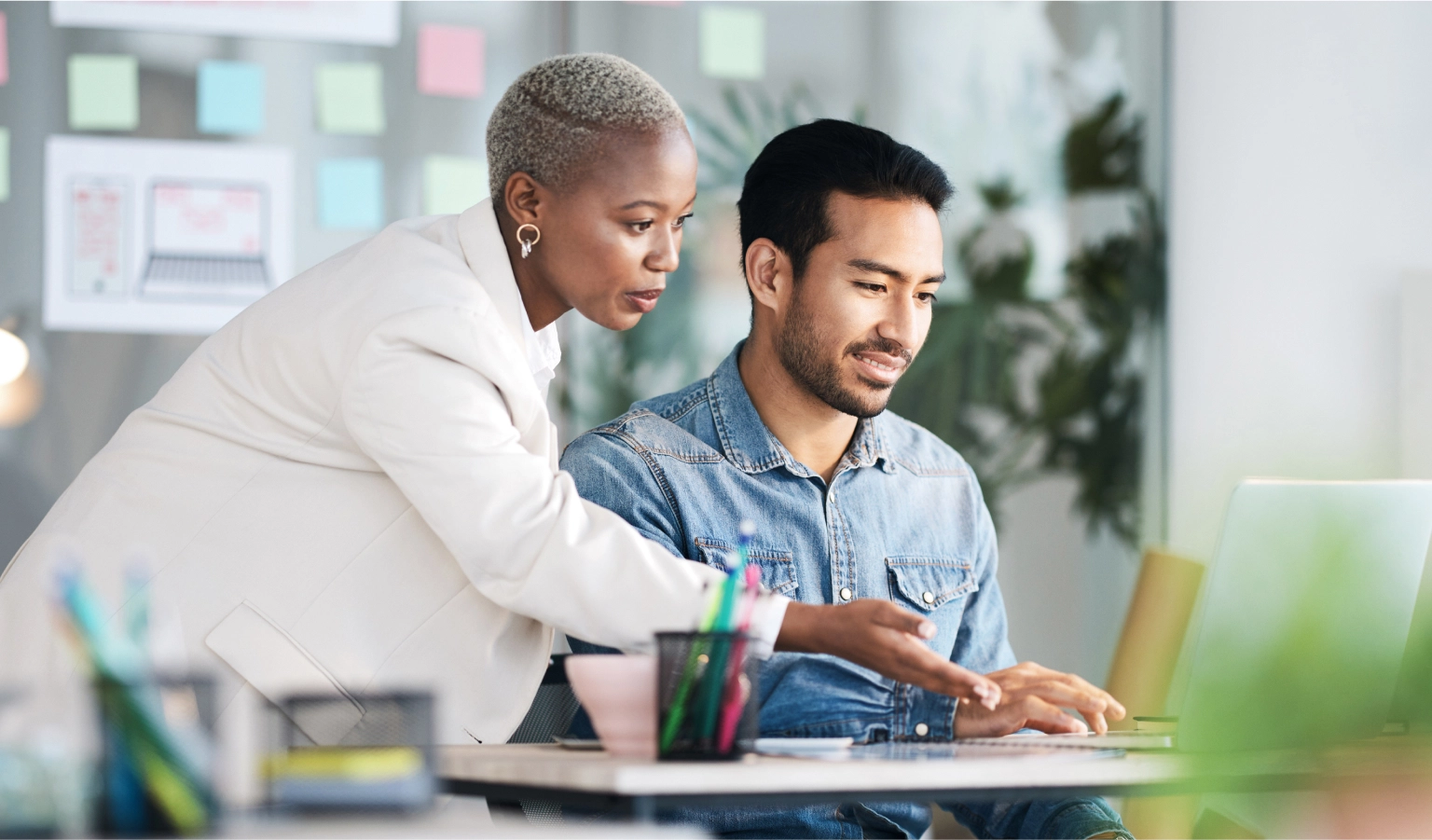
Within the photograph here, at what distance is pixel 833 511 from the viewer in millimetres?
1709

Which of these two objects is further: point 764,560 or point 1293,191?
point 1293,191

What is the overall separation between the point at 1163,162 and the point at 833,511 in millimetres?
1801

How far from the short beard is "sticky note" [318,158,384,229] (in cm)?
123

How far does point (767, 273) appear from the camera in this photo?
77.0 inches

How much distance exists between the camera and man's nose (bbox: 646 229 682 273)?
1.43 metres

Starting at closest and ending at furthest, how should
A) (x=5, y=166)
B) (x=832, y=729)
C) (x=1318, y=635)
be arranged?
(x=1318, y=635) < (x=832, y=729) < (x=5, y=166)

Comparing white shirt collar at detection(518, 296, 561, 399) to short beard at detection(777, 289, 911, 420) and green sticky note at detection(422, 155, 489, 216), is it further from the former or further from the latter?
green sticky note at detection(422, 155, 489, 216)

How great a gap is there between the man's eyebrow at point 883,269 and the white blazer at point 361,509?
578 millimetres

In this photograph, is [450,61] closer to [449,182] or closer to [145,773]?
[449,182]

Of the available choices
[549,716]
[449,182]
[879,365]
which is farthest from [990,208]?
[549,716]

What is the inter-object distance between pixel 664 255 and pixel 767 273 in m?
0.54

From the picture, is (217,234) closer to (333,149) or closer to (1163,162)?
(333,149)

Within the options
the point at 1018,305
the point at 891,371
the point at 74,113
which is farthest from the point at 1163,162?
the point at 74,113

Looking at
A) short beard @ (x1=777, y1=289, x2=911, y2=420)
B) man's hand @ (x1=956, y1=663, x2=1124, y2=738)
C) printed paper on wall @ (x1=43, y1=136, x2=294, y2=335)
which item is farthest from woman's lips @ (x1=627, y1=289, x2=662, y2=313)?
printed paper on wall @ (x1=43, y1=136, x2=294, y2=335)
